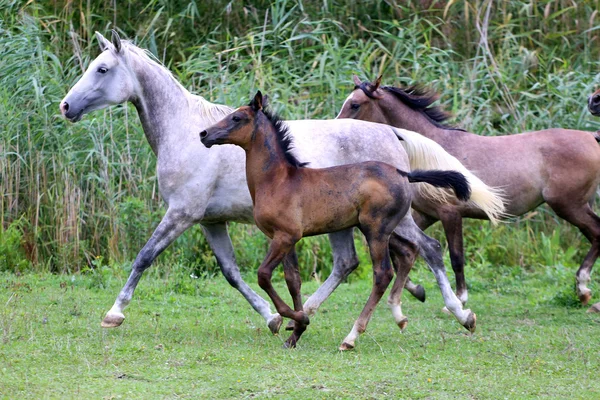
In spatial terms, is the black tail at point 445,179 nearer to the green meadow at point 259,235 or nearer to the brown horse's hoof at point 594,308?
the green meadow at point 259,235

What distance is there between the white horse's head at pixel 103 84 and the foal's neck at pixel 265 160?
1456mm

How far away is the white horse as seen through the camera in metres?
6.87

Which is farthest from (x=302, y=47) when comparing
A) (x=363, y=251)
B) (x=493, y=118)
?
(x=363, y=251)

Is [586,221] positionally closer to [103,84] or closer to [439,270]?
[439,270]

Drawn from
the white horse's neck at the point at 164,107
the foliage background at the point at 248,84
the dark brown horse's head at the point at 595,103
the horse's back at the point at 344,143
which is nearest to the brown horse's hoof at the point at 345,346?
the horse's back at the point at 344,143

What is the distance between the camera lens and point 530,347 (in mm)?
6305

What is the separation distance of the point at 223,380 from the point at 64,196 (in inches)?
206

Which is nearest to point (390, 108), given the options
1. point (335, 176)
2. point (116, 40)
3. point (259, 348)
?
point (335, 176)

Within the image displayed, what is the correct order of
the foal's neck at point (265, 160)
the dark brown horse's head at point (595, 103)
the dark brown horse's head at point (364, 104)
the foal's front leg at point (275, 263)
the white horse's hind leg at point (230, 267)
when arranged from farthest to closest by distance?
the dark brown horse's head at point (364, 104), the dark brown horse's head at point (595, 103), the white horse's hind leg at point (230, 267), the foal's neck at point (265, 160), the foal's front leg at point (275, 263)

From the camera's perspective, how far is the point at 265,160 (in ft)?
20.3

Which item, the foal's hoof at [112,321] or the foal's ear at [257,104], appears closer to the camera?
the foal's ear at [257,104]

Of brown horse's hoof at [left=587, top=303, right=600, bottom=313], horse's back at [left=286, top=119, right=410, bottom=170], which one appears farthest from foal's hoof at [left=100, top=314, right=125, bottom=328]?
brown horse's hoof at [left=587, top=303, right=600, bottom=313]

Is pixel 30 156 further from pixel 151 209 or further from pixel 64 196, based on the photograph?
pixel 151 209

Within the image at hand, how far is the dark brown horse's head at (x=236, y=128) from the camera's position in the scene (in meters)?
6.07
